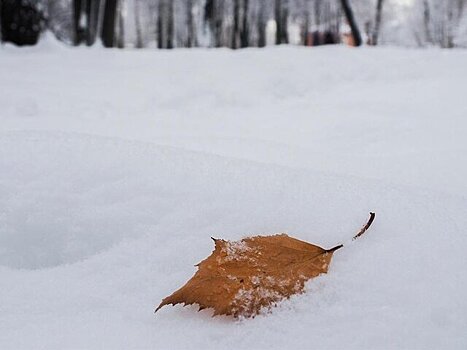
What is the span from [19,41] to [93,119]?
2.83 metres

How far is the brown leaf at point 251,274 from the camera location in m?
0.70

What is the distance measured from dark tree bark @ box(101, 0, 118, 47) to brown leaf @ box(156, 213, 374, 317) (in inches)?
299

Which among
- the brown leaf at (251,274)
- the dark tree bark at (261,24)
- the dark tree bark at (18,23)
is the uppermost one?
the dark tree bark at (261,24)

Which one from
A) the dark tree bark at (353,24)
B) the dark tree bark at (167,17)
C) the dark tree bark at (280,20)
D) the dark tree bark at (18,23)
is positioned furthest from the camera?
the dark tree bark at (167,17)

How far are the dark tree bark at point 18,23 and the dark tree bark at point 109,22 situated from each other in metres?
3.15

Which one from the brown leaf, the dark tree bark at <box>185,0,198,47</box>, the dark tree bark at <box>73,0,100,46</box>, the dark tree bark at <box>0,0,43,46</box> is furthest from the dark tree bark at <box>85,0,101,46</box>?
the dark tree bark at <box>185,0,198,47</box>

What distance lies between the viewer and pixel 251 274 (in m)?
0.73

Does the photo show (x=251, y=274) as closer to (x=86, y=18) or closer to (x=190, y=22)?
(x=86, y=18)

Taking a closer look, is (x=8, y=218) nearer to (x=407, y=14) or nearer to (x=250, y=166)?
(x=250, y=166)

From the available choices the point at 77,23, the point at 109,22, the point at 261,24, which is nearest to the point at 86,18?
the point at 77,23

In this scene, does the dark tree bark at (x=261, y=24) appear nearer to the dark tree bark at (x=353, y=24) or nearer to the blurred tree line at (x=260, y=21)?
the blurred tree line at (x=260, y=21)

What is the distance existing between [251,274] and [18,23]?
15.3ft

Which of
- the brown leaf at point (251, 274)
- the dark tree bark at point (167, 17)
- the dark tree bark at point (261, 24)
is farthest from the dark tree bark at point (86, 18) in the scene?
the dark tree bark at point (261, 24)

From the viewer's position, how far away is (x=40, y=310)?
2.55ft
